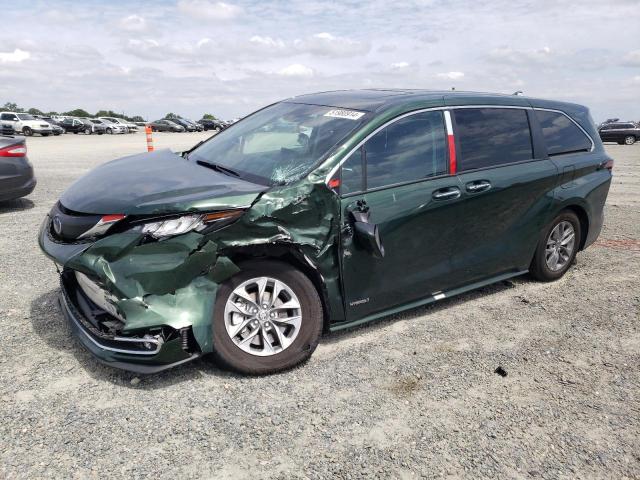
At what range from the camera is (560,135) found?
503cm

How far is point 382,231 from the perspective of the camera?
3.62m

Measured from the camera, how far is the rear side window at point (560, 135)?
4.89 m

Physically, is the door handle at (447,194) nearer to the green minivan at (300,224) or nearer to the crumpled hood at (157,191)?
the green minivan at (300,224)

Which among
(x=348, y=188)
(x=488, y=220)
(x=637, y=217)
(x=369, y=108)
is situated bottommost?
(x=637, y=217)

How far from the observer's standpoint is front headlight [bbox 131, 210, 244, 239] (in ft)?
9.96

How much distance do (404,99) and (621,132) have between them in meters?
35.3

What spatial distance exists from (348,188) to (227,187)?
2.57ft

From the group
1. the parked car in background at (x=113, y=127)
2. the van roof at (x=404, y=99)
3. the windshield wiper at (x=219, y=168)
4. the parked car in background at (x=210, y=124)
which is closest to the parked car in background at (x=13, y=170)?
the windshield wiper at (x=219, y=168)

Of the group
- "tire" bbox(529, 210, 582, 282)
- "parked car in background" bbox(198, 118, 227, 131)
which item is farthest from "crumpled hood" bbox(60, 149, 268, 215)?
"parked car in background" bbox(198, 118, 227, 131)

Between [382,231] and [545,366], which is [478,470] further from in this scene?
[382,231]

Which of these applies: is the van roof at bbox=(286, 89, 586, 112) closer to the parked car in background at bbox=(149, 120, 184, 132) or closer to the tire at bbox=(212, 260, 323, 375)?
the tire at bbox=(212, 260, 323, 375)

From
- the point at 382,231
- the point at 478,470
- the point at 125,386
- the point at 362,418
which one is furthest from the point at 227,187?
the point at 478,470

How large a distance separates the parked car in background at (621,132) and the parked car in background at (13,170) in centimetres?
3410

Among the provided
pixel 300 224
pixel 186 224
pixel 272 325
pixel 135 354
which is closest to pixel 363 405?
pixel 272 325
